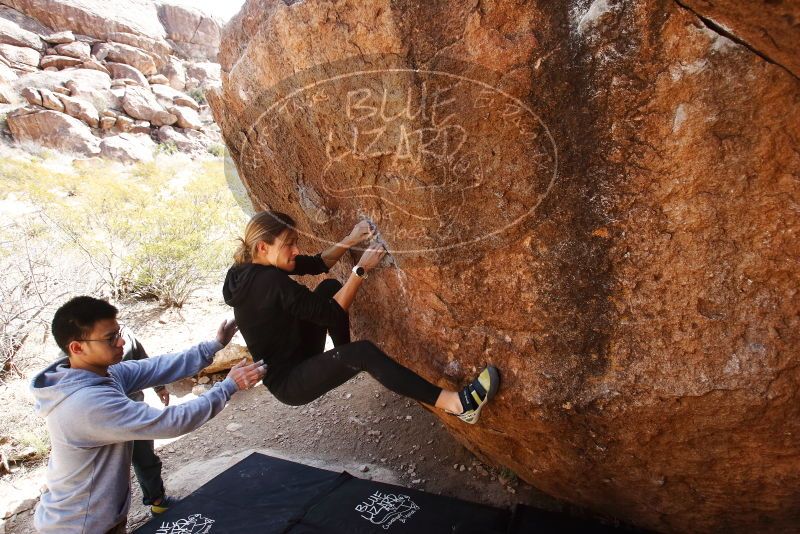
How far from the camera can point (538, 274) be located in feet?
5.51

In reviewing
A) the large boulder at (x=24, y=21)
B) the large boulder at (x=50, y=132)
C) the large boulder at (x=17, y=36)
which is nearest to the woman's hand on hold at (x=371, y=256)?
the large boulder at (x=50, y=132)

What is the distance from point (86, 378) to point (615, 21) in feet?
7.13

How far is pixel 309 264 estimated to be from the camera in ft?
7.41

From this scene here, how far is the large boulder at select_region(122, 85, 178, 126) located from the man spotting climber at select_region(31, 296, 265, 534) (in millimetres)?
18088

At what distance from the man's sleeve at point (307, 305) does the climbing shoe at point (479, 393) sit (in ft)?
1.98

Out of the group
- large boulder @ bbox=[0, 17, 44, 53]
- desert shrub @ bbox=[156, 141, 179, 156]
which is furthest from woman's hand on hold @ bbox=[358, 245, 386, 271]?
large boulder @ bbox=[0, 17, 44, 53]

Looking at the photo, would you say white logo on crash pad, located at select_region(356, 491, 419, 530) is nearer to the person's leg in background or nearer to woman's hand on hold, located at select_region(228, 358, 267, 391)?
woman's hand on hold, located at select_region(228, 358, 267, 391)

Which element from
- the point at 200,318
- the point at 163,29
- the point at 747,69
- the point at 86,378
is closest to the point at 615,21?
the point at 747,69

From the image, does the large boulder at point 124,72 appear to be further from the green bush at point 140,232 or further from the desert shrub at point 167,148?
the green bush at point 140,232

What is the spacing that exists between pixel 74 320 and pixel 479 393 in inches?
62.2

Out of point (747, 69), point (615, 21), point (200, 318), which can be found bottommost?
point (200, 318)

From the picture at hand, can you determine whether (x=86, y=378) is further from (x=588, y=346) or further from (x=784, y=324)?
(x=784, y=324)

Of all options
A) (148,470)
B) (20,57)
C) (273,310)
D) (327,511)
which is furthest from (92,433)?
(20,57)

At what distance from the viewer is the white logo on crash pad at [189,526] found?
7.43 ft
